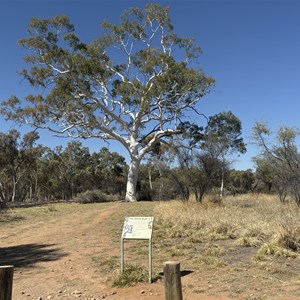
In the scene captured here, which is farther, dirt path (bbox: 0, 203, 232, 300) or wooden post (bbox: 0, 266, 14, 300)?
dirt path (bbox: 0, 203, 232, 300)

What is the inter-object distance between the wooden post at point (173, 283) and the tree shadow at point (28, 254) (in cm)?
531

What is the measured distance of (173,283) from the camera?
444 centimetres

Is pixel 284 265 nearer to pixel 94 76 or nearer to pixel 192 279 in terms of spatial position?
pixel 192 279

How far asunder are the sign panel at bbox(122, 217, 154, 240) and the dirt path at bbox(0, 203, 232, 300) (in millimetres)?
846

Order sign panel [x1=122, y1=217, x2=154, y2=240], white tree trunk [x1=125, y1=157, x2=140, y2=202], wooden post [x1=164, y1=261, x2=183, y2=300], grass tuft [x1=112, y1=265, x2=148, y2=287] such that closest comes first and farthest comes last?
wooden post [x1=164, y1=261, x2=183, y2=300] < grass tuft [x1=112, y1=265, x2=148, y2=287] < sign panel [x1=122, y1=217, x2=154, y2=240] < white tree trunk [x1=125, y1=157, x2=140, y2=202]

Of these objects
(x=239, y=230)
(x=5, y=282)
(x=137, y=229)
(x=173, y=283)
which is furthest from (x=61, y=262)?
(x=173, y=283)

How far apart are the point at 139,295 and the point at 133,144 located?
2803cm

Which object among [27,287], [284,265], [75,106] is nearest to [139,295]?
[27,287]

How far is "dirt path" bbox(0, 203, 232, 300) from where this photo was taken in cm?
657

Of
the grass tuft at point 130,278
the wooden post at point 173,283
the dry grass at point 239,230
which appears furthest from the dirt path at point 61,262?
the dry grass at point 239,230

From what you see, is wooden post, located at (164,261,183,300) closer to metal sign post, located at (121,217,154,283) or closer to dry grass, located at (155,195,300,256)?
metal sign post, located at (121,217,154,283)

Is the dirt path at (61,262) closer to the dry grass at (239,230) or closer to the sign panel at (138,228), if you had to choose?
the sign panel at (138,228)

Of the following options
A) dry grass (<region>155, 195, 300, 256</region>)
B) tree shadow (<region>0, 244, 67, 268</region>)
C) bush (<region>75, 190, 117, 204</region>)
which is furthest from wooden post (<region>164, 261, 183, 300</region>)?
bush (<region>75, 190, 117, 204</region>)

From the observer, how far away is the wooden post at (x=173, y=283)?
14.5 ft
